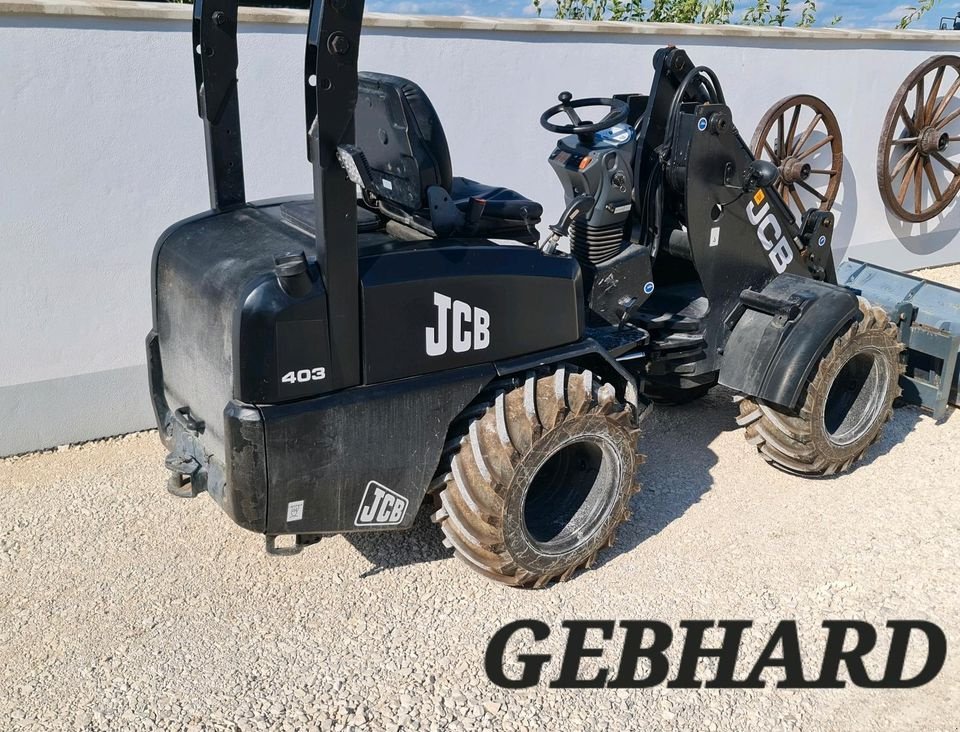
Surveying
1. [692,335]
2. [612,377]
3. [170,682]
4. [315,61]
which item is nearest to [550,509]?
[612,377]

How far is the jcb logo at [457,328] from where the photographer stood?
10.2ft

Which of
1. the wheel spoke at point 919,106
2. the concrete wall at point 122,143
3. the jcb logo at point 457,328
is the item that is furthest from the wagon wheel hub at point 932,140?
the jcb logo at point 457,328

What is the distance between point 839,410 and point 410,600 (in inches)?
102

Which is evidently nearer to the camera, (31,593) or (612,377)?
(31,593)

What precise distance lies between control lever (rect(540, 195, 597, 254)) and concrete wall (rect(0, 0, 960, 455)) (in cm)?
201

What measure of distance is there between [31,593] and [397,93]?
2414 mm

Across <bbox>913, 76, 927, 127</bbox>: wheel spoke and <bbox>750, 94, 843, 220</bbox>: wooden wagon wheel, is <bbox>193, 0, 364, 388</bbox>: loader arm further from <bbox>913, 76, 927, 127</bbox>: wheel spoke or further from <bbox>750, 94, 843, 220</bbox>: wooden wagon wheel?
<bbox>913, 76, 927, 127</bbox>: wheel spoke

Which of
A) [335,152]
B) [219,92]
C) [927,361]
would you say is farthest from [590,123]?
[927,361]

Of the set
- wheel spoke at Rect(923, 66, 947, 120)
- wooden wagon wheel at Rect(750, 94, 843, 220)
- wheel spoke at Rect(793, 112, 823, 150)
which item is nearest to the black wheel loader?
wooden wagon wheel at Rect(750, 94, 843, 220)

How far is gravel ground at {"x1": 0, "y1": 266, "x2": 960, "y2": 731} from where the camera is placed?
3.01 m

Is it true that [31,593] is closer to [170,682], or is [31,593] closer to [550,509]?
[170,682]

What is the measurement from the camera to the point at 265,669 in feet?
10.4

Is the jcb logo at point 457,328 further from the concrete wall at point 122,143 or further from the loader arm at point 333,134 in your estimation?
the concrete wall at point 122,143

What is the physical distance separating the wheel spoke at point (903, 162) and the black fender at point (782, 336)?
4520mm
